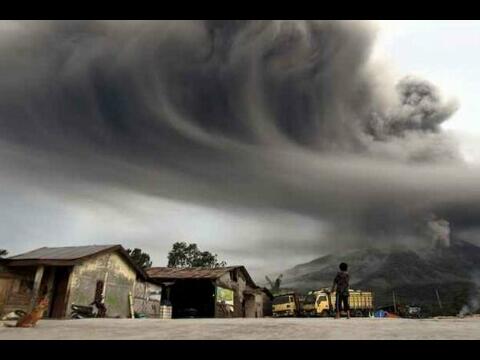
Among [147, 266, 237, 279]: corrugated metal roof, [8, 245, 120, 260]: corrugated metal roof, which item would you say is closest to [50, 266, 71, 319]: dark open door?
[8, 245, 120, 260]: corrugated metal roof

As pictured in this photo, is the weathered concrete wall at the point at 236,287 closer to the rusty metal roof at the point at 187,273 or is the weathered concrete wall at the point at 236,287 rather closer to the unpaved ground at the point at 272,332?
the rusty metal roof at the point at 187,273

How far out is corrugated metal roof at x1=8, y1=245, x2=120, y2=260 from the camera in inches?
716

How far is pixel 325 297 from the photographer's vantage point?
1319 inches

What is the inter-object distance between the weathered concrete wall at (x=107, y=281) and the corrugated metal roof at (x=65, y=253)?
19.6 inches

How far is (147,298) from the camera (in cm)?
2419

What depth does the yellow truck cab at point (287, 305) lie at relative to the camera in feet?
110

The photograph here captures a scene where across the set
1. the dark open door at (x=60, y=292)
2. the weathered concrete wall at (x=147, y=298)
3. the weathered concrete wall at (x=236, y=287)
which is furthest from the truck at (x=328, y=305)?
the dark open door at (x=60, y=292)

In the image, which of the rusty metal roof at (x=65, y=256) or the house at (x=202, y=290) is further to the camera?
the house at (x=202, y=290)

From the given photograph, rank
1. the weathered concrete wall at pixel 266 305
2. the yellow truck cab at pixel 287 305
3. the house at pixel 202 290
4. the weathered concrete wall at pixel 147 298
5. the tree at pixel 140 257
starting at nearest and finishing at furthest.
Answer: the weathered concrete wall at pixel 147 298
the house at pixel 202 290
the yellow truck cab at pixel 287 305
the weathered concrete wall at pixel 266 305
the tree at pixel 140 257

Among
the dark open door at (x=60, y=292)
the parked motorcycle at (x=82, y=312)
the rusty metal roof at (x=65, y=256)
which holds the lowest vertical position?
the parked motorcycle at (x=82, y=312)

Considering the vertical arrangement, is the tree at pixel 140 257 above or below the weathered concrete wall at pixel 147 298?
above

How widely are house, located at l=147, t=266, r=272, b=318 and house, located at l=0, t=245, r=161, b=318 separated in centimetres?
508

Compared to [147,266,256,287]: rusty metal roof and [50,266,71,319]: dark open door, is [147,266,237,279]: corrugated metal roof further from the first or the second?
[50,266,71,319]: dark open door

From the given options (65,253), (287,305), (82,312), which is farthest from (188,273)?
(82,312)
